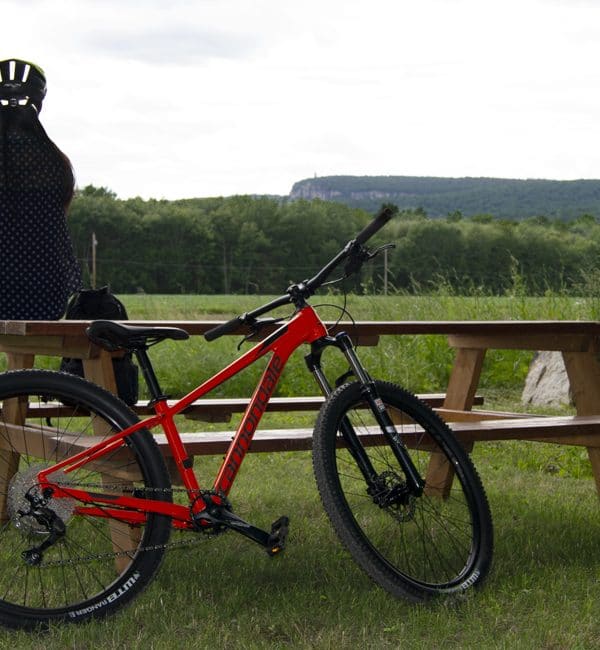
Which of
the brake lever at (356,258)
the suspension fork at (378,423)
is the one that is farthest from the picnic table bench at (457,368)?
the brake lever at (356,258)

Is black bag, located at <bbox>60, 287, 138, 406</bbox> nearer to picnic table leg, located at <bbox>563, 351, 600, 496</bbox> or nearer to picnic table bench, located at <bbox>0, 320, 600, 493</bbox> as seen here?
picnic table bench, located at <bbox>0, 320, 600, 493</bbox>

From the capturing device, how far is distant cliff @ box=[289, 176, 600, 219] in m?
74.5

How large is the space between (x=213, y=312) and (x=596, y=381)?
28.4 meters

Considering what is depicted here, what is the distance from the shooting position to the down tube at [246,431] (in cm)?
349

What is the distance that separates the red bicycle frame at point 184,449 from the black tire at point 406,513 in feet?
0.75

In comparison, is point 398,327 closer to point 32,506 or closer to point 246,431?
point 246,431

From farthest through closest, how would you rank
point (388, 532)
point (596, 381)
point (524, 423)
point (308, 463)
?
point (308, 463) < point (596, 381) < point (524, 423) < point (388, 532)

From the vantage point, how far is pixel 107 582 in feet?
12.1

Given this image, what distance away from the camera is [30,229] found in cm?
428

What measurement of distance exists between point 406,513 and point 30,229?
6.25ft

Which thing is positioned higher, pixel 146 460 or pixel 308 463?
pixel 146 460

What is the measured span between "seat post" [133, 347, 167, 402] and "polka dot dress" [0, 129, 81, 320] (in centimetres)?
100

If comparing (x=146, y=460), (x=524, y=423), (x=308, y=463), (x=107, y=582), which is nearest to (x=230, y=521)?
(x=146, y=460)

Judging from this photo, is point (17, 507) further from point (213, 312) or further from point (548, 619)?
point (213, 312)
